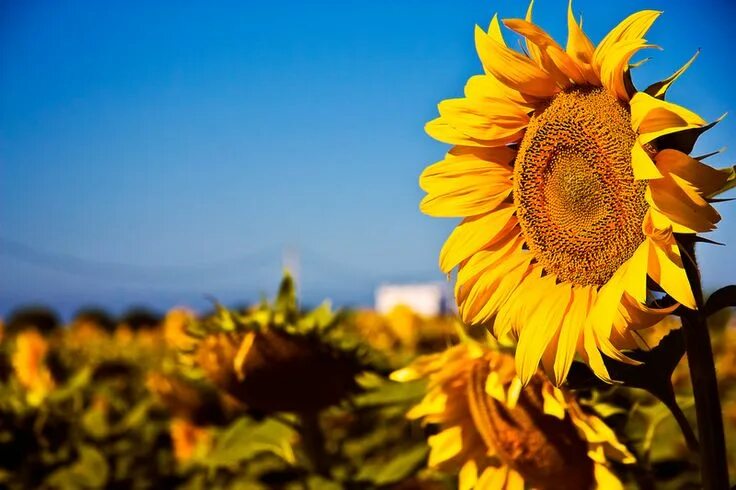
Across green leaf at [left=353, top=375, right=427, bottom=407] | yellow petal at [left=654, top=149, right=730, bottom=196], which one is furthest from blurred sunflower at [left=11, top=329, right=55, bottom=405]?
yellow petal at [left=654, top=149, right=730, bottom=196]

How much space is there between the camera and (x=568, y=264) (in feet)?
4.48

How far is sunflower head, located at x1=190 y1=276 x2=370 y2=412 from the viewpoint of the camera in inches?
85.4

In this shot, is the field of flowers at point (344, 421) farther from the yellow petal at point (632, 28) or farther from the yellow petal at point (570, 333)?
the yellow petal at point (632, 28)

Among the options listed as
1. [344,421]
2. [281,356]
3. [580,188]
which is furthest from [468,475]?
[344,421]

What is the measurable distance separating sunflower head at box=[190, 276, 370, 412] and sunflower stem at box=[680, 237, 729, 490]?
3.77 ft

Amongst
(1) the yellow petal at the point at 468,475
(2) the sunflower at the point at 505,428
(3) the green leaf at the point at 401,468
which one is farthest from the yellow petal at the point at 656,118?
(3) the green leaf at the point at 401,468

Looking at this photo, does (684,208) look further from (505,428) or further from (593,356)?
(505,428)

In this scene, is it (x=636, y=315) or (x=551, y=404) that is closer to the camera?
(x=636, y=315)

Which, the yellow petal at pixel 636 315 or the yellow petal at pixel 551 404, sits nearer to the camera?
the yellow petal at pixel 636 315

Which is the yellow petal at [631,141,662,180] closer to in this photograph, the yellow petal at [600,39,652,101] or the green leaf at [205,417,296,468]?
the yellow petal at [600,39,652,101]

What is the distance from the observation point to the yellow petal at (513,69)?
1.36 meters

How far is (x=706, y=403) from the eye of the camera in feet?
4.07

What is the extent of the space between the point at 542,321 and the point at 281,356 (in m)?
0.96

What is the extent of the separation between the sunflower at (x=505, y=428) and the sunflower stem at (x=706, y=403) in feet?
1.21
